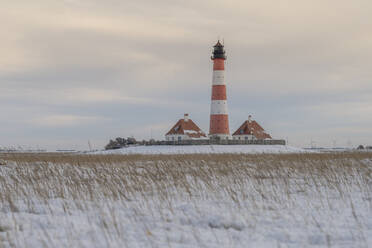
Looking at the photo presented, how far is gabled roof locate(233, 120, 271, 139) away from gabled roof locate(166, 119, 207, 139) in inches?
206

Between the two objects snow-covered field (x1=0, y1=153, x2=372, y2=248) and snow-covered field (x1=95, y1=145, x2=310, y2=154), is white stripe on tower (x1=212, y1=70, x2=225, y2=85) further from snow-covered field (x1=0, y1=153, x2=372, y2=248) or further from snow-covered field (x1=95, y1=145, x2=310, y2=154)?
snow-covered field (x1=0, y1=153, x2=372, y2=248)

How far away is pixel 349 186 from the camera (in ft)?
31.9

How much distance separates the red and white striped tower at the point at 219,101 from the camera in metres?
45.9

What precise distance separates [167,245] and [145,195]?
3.56 m

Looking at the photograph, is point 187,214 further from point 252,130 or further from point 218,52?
point 252,130

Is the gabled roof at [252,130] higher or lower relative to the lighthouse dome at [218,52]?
lower

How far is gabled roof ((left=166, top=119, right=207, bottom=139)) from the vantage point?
189ft

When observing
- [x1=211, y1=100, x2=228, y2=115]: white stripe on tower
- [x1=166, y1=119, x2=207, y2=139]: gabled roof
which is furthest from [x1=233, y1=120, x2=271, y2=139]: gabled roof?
[x1=211, y1=100, x2=228, y2=115]: white stripe on tower

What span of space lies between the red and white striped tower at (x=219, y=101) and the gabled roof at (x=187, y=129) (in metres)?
10.3

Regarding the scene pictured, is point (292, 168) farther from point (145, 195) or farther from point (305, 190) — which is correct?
point (145, 195)

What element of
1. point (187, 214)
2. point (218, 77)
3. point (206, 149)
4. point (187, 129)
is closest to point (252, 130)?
point (187, 129)

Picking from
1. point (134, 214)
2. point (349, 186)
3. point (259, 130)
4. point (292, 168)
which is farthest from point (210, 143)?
point (134, 214)

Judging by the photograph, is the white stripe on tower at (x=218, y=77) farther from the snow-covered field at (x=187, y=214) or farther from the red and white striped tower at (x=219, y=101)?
the snow-covered field at (x=187, y=214)

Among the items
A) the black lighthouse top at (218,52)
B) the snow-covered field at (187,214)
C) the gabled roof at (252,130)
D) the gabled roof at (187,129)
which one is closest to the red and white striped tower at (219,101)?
the black lighthouse top at (218,52)
